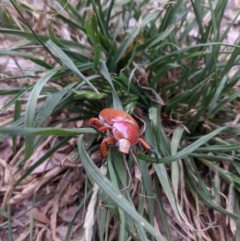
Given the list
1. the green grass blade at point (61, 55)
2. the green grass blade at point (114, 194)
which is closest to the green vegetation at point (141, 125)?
the green grass blade at point (61, 55)

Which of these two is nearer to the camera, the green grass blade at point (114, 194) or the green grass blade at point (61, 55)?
the green grass blade at point (114, 194)

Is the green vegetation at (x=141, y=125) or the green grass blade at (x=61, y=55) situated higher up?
the green grass blade at (x=61, y=55)

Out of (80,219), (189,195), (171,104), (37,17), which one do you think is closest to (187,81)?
(171,104)

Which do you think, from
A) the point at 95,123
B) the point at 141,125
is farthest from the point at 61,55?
the point at 141,125

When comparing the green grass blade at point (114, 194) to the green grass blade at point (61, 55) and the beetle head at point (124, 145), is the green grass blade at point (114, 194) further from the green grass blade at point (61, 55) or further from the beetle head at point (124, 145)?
the green grass blade at point (61, 55)

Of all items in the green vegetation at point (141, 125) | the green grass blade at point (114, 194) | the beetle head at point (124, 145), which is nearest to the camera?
the green grass blade at point (114, 194)

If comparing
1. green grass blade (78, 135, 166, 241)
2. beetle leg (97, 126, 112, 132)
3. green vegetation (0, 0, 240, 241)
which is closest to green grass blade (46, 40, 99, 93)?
green vegetation (0, 0, 240, 241)

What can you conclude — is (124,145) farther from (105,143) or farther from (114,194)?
(114,194)

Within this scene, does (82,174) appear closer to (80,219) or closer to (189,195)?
(80,219)
